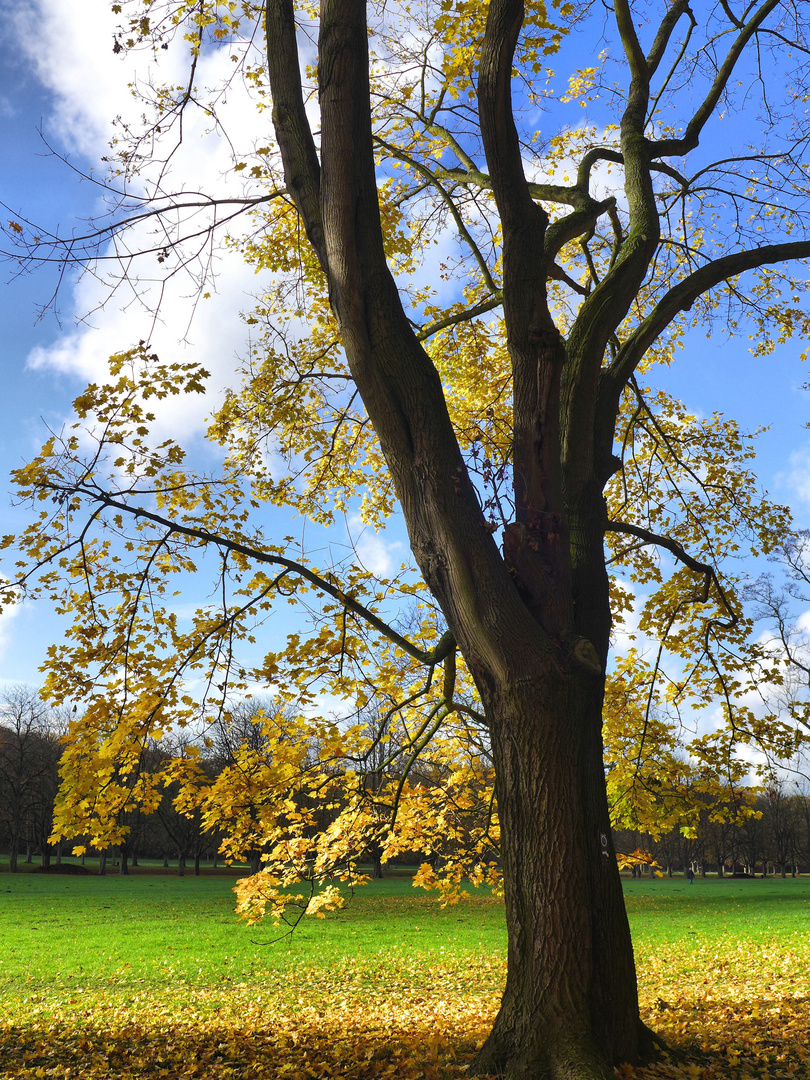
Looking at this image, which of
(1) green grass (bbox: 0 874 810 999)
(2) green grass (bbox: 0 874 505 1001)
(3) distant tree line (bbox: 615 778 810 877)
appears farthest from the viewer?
(3) distant tree line (bbox: 615 778 810 877)

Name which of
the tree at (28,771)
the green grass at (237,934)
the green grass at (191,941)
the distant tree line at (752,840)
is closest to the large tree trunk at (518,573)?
the green grass at (191,941)

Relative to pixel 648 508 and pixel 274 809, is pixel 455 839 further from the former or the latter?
pixel 648 508

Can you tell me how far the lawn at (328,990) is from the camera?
15.7 feet

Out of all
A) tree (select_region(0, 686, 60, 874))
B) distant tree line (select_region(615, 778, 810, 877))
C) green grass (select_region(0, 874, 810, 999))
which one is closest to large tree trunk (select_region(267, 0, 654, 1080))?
green grass (select_region(0, 874, 810, 999))

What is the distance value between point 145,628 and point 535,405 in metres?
3.81

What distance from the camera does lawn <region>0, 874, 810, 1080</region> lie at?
4.79 metres

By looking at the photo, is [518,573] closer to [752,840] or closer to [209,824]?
[209,824]

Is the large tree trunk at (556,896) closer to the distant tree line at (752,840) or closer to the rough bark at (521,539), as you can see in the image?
the rough bark at (521,539)

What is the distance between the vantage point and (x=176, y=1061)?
5.21 meters

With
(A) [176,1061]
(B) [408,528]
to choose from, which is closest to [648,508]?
(B) [408,528]

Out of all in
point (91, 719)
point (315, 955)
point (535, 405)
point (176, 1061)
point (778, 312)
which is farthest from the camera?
point (315, 955)

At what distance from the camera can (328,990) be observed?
9.98 meters

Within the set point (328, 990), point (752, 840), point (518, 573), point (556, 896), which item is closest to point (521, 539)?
point (518, 573)

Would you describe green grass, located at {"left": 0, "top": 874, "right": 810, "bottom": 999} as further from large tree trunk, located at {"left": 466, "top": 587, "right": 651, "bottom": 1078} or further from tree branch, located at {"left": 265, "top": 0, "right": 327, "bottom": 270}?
tree branch, located at {"left": 265, "top": 0, "right": 327, "bottom": 270}
